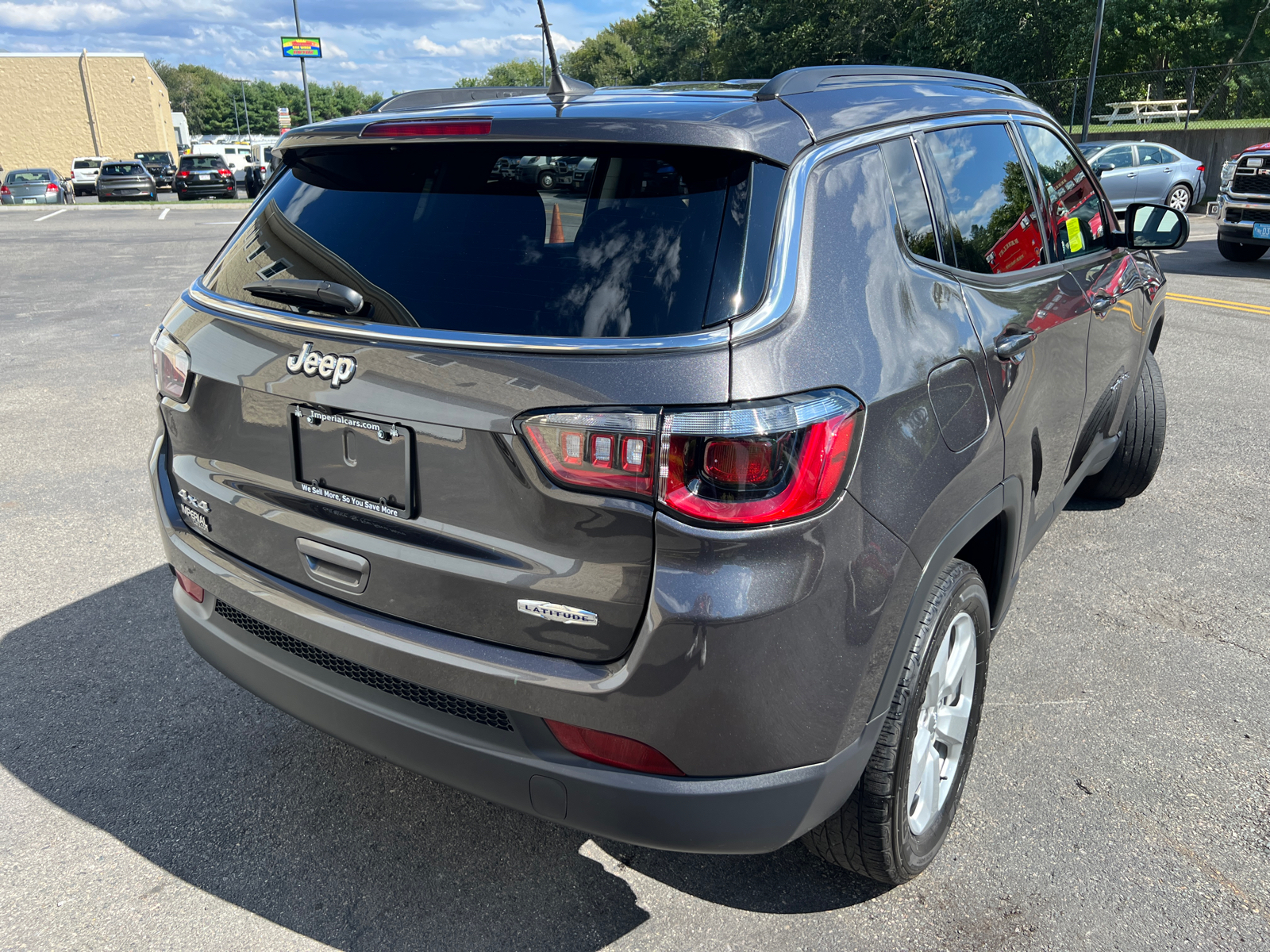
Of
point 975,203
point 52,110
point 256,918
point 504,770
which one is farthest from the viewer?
point 52,110

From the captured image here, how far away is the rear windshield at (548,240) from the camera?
183 centimetres

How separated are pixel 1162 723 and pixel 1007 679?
48 centimetres

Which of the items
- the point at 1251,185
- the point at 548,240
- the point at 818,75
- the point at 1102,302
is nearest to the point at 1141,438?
the point at 1102,302

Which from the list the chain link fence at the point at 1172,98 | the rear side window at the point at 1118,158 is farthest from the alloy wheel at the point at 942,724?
the chain link fence at the point at 1172,98

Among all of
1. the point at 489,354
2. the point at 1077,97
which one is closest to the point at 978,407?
the point at 489,354

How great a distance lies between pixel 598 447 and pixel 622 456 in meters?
0.05

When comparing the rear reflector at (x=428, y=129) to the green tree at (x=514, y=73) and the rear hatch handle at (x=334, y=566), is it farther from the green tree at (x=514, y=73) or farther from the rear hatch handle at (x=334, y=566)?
the green tree at (x=514, y=73)

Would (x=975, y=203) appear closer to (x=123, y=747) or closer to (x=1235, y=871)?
(x=1235, y=871)

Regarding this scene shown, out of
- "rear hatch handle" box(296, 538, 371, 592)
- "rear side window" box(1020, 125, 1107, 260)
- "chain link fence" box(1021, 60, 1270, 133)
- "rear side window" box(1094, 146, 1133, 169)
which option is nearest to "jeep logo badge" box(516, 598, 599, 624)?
"rear hatch handle" box(296, 538, 371, 592)

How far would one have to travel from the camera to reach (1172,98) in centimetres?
3072

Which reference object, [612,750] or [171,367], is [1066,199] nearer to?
[612,750]

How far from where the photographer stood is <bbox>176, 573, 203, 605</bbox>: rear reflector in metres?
2.53

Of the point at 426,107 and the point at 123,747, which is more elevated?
the point at 426,107

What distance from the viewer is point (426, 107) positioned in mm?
2531
